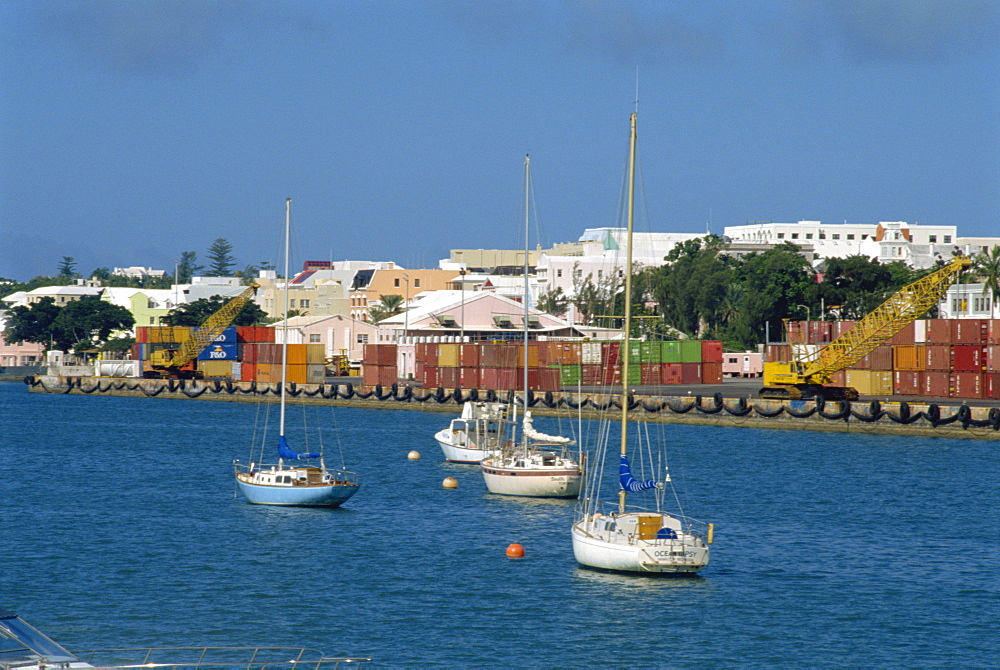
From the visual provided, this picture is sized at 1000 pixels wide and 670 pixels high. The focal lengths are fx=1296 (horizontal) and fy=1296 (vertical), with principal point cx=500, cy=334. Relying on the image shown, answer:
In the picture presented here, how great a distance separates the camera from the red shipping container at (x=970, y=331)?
2990 inches

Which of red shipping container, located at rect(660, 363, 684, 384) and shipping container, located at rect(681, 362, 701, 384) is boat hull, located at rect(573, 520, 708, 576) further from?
shipping container, located at rect(681, 362, 701, 384)

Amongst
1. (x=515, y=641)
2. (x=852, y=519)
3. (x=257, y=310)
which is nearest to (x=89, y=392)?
(x=257, y=310)

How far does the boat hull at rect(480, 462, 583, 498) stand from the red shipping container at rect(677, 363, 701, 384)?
5546cm

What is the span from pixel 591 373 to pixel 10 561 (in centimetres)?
6277

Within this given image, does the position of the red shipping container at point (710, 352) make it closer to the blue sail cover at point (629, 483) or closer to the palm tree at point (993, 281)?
the palm tree at point (993, 281)

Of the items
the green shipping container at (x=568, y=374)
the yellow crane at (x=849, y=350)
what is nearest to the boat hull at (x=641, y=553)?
the yellow crane at (x=849, y=350)

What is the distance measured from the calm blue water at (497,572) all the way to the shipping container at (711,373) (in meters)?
41.3

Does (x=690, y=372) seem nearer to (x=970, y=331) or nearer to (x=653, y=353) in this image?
(x=653, y=353)

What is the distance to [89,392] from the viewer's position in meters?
129

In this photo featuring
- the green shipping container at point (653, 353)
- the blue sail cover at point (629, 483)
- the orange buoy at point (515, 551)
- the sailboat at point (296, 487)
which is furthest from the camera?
the green shipping container at point (653, 353)

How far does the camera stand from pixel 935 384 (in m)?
80.1

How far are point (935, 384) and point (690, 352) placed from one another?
22.1 m

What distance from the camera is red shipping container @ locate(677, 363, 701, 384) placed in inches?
3868

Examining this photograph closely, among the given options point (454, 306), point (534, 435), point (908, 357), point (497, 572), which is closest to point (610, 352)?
point (908, 357)
